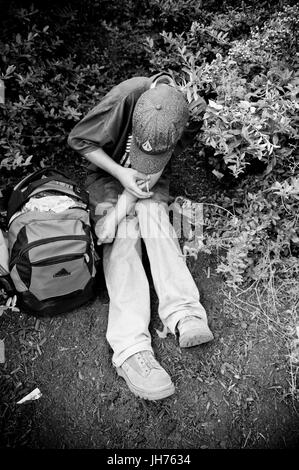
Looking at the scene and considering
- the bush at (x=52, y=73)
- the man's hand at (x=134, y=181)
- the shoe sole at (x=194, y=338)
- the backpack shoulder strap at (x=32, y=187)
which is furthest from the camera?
the bush at (x=52, y=73)

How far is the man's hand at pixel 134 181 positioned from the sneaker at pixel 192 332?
842 millimetres

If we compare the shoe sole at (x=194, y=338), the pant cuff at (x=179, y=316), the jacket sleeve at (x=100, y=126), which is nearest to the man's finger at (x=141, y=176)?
the jacket sleeve at (x=100, y=126)

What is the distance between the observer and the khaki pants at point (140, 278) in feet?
8.38

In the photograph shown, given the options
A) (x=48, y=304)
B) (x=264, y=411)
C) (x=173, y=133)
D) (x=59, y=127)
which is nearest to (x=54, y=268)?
(x=48, y=304)

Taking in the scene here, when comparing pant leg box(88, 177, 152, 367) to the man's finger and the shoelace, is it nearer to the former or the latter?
the shoelace

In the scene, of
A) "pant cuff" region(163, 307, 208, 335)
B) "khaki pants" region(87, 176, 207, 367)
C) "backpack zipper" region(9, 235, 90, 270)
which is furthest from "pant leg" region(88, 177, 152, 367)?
"backpack zipper" region(9, 235, 90, 270)

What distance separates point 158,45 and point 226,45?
1.98 feet

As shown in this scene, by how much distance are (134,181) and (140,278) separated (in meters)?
0.63

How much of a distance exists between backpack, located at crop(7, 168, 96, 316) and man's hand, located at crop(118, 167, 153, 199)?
30cm

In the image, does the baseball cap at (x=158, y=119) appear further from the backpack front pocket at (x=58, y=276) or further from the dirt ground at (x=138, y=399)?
the dirt ground at (x=138, y=399)

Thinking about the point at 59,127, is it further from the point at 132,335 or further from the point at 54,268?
the point at 132,335

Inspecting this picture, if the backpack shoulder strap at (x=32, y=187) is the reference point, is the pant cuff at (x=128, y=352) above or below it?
below

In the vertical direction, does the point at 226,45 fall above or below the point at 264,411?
above

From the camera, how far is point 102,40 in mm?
3549
